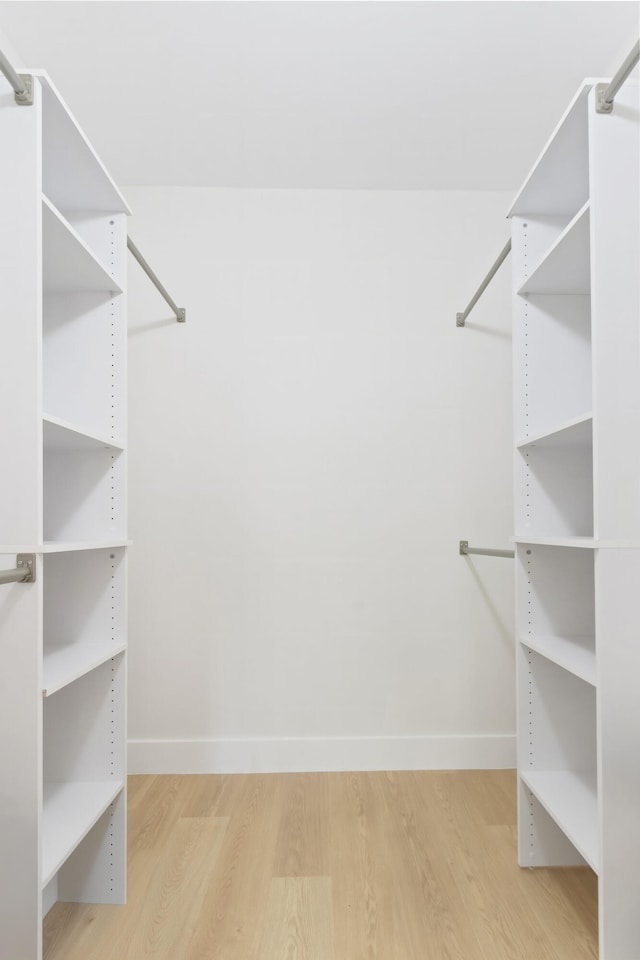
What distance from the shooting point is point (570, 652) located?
162 cm

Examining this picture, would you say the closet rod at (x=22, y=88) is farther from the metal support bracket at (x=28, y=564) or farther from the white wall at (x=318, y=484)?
the white wall at (x=318, y=484)

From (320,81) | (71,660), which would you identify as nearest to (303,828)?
(71,660)

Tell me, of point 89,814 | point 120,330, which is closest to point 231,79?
point 120,330

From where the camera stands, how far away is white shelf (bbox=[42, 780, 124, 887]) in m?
1.30

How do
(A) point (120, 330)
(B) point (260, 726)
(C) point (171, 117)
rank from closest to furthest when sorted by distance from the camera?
(A) point (120, 330) → (C) point (171, 117) → (B) point (260, 726)

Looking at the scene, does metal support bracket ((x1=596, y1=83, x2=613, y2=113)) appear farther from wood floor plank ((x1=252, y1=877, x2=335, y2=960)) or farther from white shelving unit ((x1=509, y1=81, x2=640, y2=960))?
wood floor plank ((x1=252, y1=877, x2=335, y2=960))

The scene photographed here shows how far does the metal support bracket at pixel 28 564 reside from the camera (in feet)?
3.79

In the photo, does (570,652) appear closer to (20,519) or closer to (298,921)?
(298,921)

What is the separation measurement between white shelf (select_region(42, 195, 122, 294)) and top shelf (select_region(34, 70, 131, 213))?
12 cm

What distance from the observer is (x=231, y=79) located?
1993 millimetres

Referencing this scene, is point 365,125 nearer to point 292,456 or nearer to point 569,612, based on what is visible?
point 292,456

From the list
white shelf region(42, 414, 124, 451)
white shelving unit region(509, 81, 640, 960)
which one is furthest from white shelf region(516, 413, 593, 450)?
white shelf region(42, 414, 124, 451)

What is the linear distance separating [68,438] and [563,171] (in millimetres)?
1414

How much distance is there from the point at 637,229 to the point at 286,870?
184cm
